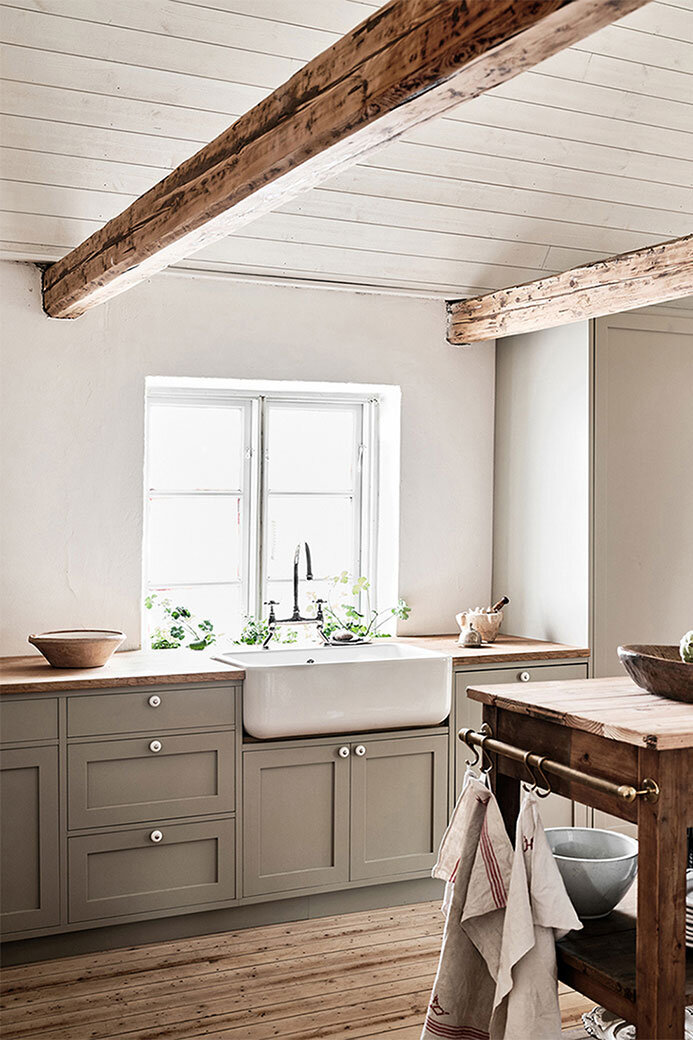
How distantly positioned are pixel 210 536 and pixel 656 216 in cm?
231

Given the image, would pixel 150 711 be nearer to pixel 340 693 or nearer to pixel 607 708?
pixel 340 693

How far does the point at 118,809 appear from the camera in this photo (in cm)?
343

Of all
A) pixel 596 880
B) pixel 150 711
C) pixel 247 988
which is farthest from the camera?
pixel 150 711

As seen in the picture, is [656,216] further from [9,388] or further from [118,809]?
[118,809]

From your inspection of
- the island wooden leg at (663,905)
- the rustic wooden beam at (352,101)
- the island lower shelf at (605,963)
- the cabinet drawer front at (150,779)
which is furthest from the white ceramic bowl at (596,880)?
the rustic wooden beam at (352,101)

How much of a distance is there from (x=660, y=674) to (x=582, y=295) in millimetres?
1744

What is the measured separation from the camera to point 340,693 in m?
3.67

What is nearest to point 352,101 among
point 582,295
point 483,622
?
point 582,295

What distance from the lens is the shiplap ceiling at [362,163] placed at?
2934mm

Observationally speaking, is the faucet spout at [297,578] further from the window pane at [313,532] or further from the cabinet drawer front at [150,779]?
the cabinet drawer front at [150,779]

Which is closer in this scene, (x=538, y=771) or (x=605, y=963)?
(x=605, y=963)

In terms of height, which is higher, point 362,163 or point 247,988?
point 362,163

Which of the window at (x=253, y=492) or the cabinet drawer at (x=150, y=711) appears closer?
the cabinet drawer at (x=150, y=711)

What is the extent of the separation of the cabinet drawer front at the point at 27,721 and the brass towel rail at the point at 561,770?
4.85 ft
